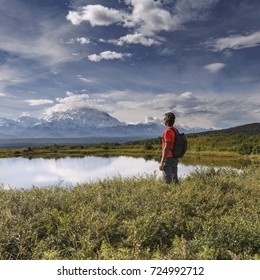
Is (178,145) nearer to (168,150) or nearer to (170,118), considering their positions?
(168,150)

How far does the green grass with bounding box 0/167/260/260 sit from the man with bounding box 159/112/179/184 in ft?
3.82

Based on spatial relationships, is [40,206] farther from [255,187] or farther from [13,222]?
[255,187]

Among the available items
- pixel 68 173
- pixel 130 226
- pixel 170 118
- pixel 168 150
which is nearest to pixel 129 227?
pixel 130 226

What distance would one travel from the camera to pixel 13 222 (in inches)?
273

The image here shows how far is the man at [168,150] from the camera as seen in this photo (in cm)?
1080

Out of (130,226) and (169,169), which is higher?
(169,169)

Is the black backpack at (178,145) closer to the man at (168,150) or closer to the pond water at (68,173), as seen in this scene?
the man at (168,150)

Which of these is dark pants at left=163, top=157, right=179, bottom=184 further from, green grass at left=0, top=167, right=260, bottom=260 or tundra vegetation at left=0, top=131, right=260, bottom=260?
green grass at left=0, top=167, right=260, bottom=260

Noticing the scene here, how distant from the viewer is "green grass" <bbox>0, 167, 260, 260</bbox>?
5789 mm

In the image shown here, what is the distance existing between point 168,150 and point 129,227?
4532 mm

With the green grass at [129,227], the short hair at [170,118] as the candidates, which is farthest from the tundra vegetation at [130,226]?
the short hair at [170,118]

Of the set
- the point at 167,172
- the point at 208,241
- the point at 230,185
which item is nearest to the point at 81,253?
the point at 208,241

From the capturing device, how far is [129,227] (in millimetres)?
6691

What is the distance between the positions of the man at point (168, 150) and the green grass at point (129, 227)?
3.82 feet
